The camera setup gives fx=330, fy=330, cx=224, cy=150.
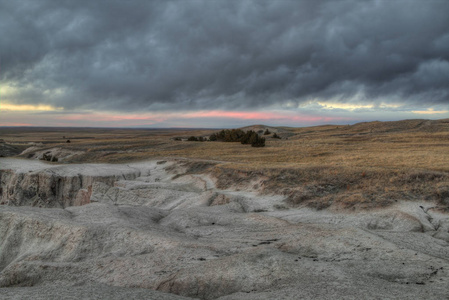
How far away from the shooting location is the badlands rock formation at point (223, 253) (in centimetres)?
819

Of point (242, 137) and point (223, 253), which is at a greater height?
point (242, 137)

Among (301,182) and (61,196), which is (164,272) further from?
(61,196)

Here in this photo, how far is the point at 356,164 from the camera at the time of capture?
28.6 m

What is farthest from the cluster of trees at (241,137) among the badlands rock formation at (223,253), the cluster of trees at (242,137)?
the badlands rock formation at (223,253)

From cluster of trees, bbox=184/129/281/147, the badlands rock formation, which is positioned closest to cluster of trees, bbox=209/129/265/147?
cluster of trees, bbox=184/129/281/147

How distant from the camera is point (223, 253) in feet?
36.6

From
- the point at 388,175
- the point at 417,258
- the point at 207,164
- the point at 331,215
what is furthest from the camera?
the point at 207,164

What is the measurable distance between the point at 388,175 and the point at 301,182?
6.04 metres

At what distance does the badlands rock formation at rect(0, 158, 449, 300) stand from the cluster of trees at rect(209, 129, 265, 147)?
2990 cm

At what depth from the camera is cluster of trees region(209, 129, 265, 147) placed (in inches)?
2050

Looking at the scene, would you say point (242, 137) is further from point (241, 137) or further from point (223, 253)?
point (223, 253)

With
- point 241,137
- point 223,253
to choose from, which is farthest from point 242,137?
point 223,253

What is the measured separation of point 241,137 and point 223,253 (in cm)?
5124

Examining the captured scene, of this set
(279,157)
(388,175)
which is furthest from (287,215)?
(279,157)
